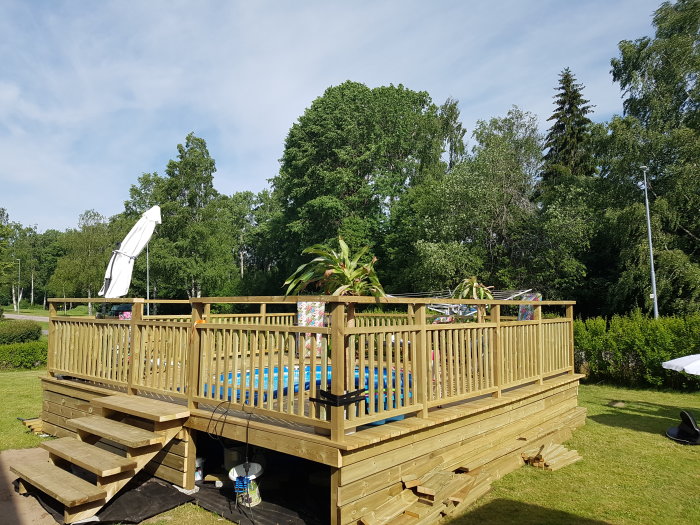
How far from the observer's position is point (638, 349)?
11.0m

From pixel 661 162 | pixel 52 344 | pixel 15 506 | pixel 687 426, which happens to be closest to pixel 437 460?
pixel 15 506

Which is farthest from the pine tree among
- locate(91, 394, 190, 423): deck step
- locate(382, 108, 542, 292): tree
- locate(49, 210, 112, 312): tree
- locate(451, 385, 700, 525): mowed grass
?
locate(49, 210, 112, 312): tree

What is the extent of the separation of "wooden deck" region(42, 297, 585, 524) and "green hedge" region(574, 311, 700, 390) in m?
5.70

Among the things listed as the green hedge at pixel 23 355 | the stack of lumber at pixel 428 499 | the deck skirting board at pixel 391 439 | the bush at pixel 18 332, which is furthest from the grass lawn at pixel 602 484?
the bush at pixel 18 332

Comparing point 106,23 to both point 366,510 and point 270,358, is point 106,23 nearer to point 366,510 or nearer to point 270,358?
point 270,358

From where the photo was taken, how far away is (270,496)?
13.7 feet

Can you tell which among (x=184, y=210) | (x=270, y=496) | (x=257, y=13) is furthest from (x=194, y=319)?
(x=184, y=210)

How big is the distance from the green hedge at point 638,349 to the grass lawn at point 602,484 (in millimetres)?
3246

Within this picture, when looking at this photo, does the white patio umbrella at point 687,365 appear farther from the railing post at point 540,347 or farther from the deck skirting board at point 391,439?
the railing post at point 540,347

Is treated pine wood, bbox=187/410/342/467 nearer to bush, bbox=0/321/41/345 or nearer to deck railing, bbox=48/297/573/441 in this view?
deck railing, bbox=48/297/573/441

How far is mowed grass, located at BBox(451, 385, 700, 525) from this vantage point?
3947 millimetres

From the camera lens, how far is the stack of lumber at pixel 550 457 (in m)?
5.21

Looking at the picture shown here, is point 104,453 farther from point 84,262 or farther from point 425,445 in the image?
point 84,262

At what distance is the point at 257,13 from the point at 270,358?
923cm
